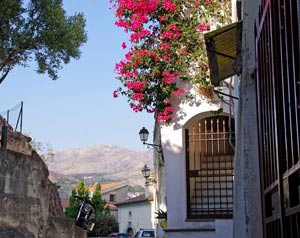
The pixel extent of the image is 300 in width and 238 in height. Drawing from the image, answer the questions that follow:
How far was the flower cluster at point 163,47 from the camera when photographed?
1254cm

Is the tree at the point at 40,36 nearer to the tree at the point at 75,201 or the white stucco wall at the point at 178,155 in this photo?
the white stucco wall at the point at 178,155

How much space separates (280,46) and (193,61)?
8813 millimetres

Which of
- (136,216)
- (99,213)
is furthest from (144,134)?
(99,213)

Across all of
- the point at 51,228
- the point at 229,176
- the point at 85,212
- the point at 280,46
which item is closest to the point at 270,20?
the point at 280,46

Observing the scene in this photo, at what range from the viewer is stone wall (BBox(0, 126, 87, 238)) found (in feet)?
43.5

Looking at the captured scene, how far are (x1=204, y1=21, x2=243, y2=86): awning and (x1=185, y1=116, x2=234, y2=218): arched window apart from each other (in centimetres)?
507

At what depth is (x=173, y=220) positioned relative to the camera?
12852 mm

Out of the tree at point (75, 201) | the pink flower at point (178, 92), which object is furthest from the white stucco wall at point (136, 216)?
the pink flower at point (178, 92)

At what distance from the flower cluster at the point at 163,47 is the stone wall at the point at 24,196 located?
12.3 ft

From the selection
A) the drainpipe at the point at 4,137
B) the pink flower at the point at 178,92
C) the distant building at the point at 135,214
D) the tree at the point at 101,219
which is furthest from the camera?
the tree at the point at 101,219

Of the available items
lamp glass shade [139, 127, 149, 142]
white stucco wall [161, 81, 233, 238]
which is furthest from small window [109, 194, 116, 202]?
white stucco wall [161, 81, 233, 238]

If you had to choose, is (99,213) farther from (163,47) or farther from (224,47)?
(224,47)

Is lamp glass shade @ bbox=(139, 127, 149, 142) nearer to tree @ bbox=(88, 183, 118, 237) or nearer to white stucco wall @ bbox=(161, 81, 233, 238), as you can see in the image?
white stucco wall @ bbox=(161, 81, 233, 238)

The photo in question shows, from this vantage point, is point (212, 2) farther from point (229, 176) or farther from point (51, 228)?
point (51, 228)
